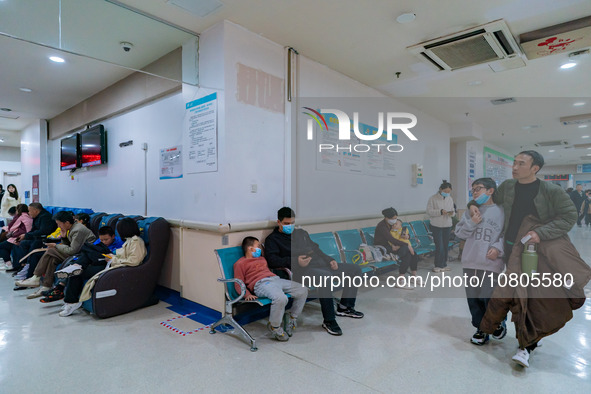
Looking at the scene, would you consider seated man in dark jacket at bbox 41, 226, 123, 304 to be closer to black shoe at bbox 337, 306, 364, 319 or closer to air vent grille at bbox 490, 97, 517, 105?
black shoe at bbox 337, 306, 364, 319

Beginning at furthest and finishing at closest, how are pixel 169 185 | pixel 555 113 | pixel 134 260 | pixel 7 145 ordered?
pixel 7 145, pixel 555 113, pixel 169 185, pixel 134 260

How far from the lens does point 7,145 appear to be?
34.2ft

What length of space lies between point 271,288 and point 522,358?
1952mm

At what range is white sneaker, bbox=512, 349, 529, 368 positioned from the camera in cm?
231

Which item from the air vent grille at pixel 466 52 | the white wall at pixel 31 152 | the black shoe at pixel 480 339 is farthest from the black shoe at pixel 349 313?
the white wall at pixel 31 152

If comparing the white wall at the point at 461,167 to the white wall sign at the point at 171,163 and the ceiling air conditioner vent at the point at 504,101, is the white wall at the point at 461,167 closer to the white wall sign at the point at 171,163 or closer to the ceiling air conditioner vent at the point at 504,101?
the ceiling air conditioner vent at the point at 504,101

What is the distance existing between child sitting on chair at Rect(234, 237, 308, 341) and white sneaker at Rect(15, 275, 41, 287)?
3.15 meters

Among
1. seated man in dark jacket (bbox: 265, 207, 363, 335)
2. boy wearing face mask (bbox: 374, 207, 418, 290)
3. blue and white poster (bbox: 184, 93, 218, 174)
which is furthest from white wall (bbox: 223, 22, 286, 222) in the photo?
boy wearing face mask (bbox: 374, 207, 418, 290)

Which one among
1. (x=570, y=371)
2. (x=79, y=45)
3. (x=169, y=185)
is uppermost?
(x=79, y=45)

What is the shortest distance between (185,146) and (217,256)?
1.41 m

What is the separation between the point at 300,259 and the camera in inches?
127

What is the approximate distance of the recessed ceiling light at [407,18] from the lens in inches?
117

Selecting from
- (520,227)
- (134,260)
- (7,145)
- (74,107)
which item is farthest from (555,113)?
(7,145)

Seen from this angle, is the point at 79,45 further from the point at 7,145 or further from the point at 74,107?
the point at 7,145
